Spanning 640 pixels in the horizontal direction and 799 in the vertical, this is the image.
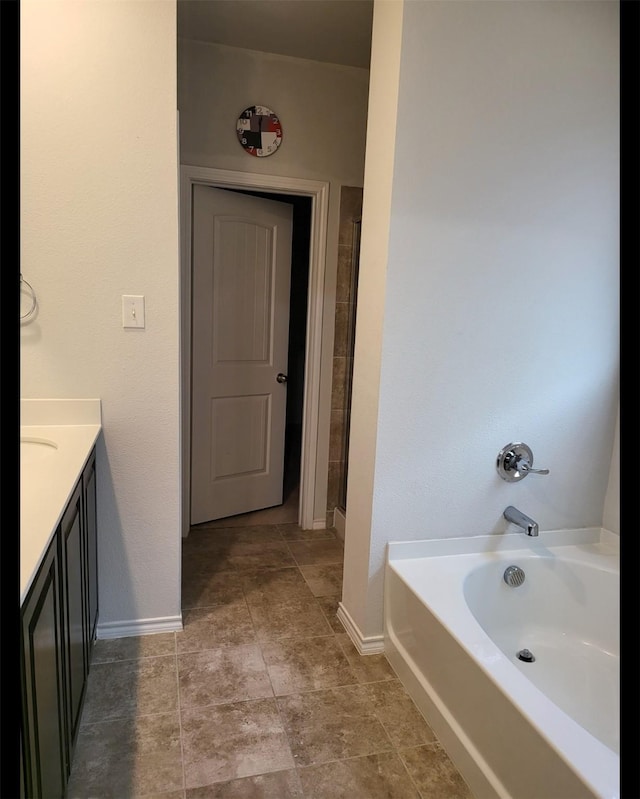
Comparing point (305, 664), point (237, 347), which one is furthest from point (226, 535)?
point (305, 664)

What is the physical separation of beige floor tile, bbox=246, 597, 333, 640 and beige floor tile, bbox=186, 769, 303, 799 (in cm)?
69

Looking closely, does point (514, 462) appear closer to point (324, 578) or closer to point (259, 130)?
point (324, 578)

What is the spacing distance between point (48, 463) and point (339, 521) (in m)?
2.06

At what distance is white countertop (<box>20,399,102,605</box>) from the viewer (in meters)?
1.01

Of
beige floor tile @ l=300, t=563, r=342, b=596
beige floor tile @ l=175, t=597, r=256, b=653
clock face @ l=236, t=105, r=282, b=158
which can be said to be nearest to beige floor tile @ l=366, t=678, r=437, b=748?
beige floor tile @ l=175, t=597, r=256, b=653

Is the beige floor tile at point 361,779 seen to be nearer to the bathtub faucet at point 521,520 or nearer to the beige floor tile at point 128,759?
the beige floor tile at point 128,759

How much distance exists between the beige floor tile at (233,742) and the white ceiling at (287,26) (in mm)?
2826

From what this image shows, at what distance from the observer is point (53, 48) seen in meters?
1.88

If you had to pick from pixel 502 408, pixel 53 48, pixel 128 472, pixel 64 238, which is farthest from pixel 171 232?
pixel 502 408

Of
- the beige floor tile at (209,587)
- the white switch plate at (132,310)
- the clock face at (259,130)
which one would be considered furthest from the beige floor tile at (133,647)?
the clock face at (259,130)

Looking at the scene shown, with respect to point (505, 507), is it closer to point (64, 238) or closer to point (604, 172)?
point (604, 172)

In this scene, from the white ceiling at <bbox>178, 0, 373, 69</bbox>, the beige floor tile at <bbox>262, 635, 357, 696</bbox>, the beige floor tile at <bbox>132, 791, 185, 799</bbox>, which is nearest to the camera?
the beige floor tile at <bbox>132, 791, 185, 799</bbox>

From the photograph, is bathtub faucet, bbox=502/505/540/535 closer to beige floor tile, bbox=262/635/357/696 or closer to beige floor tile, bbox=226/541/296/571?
beige floor tile, bbox=262/635/357/696
